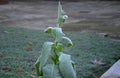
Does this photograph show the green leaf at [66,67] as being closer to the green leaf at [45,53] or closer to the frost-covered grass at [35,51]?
the green leaf at [45,53]

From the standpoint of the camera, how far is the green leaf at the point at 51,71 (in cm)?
190

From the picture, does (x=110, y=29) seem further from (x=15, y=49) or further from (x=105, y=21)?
(x=15, y=49)

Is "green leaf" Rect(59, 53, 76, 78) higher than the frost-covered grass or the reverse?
higher

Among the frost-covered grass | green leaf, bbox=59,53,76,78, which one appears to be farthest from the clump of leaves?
the frost-covered grass

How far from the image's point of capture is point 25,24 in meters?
7.29

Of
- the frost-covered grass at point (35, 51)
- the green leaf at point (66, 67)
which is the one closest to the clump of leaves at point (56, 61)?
the green leaf at point (66, 67)

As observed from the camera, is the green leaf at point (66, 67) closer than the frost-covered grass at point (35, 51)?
Yes

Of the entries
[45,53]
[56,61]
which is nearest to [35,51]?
[56,61]

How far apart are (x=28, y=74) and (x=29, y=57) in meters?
0.72

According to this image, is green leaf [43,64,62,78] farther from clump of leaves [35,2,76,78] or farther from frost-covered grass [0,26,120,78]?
frost-covered grass [0,26,120,78]

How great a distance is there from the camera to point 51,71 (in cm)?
193

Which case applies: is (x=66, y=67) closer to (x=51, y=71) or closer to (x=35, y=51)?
Result: (x=51, y=71)

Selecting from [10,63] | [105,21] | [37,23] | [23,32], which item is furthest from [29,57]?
[105,21]

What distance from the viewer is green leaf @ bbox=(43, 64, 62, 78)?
6.25ft
